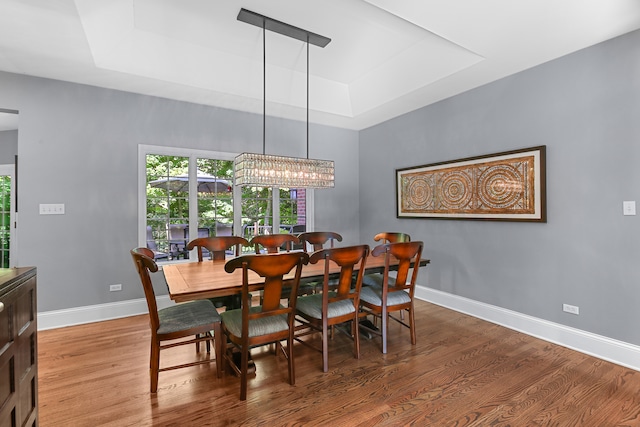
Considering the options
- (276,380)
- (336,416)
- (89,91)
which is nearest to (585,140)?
(336,416)

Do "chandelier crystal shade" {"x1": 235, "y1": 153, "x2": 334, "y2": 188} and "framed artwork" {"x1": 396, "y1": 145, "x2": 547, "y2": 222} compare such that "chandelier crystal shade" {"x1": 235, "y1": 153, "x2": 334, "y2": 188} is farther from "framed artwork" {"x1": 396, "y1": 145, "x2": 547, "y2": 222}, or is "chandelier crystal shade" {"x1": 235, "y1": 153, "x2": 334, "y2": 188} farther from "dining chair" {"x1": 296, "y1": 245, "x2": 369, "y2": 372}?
"framed artwork" {"x1": 396, "y1": 145, "x2": 547, "y2": 222}

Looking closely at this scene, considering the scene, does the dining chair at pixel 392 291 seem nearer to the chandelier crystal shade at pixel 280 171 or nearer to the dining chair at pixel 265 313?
the dining chair at pixel 265 313

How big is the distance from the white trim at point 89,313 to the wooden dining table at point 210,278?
4.44 ft

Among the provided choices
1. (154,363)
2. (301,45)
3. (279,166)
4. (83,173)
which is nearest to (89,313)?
(83,173)

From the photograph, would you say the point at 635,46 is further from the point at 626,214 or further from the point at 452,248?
the point at 452,248

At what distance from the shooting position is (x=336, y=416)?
186 cm

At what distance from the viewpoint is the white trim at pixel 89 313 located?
3.22 metres

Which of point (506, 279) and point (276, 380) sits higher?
point (506, 279)

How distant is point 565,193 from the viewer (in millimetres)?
2836

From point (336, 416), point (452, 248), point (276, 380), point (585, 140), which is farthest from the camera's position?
point (452, 248)

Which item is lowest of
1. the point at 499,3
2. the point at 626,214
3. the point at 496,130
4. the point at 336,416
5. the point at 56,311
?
the point at 336,416

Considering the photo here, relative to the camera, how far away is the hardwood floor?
1855 millimetres

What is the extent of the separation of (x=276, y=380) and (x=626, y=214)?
3091mm

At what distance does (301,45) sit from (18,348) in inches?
133
